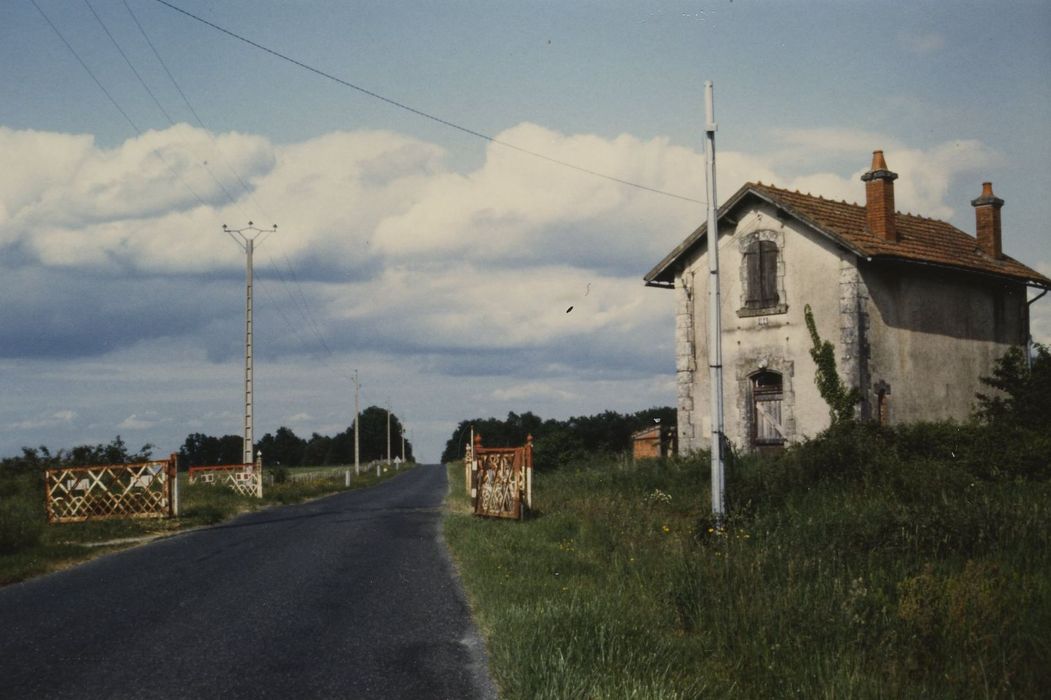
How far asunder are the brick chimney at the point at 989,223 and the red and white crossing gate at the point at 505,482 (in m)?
18.3

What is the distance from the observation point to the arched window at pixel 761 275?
24.9 meters

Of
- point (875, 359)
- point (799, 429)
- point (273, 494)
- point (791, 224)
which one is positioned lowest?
point (273, 494)

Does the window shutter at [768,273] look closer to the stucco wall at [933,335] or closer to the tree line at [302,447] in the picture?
the stucco wall at [933,335]

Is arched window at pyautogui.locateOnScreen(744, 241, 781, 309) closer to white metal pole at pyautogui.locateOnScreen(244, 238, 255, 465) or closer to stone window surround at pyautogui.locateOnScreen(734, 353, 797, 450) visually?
stone window surround at pyautogui.locateOnScreen(734, 353, 797, 450)

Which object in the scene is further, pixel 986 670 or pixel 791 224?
pixel 791 224

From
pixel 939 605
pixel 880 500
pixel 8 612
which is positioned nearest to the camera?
pixel 939 605

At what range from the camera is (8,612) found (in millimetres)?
10227

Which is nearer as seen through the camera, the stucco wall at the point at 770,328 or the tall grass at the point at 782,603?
the tall grass at the point at 782,603

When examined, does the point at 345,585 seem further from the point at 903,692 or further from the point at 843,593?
the point at 903,692

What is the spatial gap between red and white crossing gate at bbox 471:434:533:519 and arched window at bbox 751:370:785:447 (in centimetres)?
761

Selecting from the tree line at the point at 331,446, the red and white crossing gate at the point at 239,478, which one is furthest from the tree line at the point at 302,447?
the red and white crossing gate at the point at 239,478

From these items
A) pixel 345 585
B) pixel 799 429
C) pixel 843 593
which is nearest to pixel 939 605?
pixel 843 593

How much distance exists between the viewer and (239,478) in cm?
3425

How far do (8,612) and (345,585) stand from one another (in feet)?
12.3
